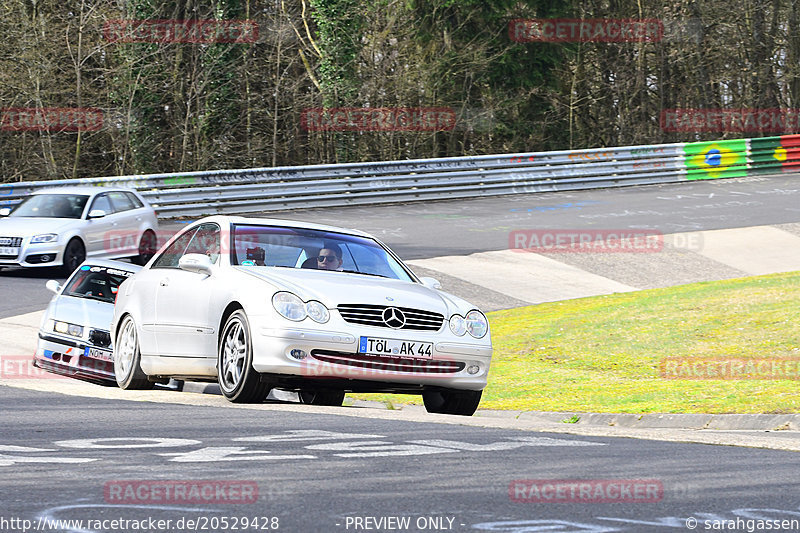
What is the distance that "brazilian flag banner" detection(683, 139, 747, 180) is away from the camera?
36750 millimetres

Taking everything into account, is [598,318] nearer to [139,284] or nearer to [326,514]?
[139,284]

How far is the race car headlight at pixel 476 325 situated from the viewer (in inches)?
395

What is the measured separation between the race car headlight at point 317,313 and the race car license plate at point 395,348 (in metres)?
0.32

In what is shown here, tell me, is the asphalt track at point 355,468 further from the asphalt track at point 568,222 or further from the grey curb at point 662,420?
the asphalt track at point 568,222

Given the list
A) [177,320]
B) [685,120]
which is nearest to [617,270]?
[177,320]

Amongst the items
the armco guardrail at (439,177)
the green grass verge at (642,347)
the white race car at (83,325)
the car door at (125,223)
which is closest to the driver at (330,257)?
the green grass verge at (642,347)

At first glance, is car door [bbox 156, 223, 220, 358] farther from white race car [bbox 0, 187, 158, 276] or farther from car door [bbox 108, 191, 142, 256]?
car door [bbox 108, 191, 142, 256]

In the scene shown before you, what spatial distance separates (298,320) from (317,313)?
15 centimetres

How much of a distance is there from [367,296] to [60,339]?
17.6 ft

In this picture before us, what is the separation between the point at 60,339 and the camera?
539 inches

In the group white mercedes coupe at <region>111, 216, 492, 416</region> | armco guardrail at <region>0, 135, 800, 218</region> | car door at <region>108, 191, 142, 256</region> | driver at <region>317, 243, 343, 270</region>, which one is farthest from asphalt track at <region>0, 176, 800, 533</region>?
armco guardrail at <region>0, 135, 800, 218</region>

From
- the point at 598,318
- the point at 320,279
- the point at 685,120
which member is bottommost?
the point at 598,318

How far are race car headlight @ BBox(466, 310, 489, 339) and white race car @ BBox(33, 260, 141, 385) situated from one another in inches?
189

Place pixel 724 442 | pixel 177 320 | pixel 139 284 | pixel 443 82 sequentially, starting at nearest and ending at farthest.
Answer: pixel 724 442
pixel 177 320
pixel 139 284
pixel 443 82
